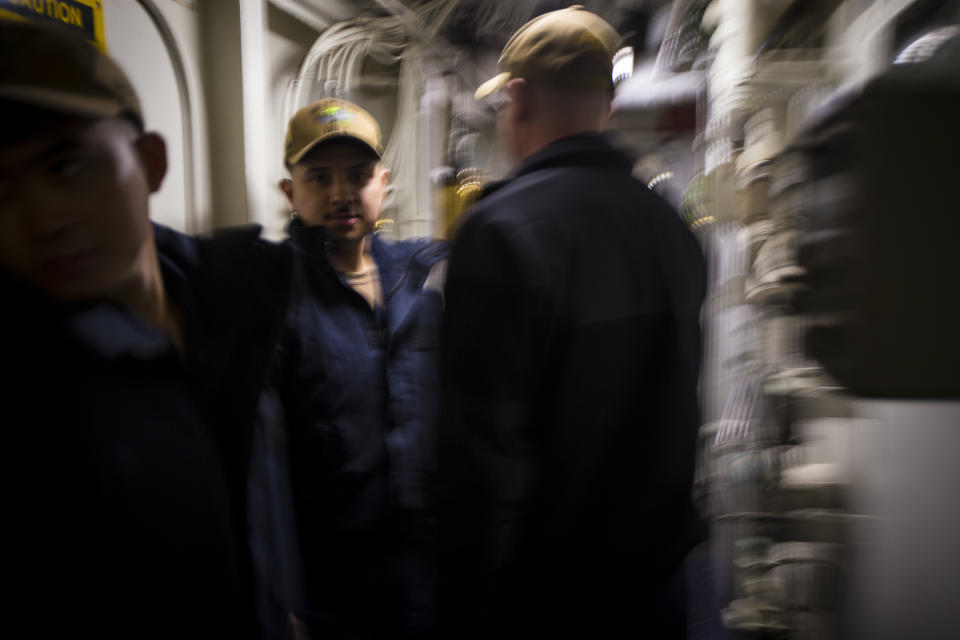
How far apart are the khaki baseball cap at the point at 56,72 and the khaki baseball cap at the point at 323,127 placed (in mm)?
563

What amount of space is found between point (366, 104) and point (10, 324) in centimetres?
157

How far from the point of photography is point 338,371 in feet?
3.04

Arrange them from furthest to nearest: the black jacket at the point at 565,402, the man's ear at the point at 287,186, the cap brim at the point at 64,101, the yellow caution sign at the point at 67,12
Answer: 1. the man's ear at the point at 287,186
2. the black jacket at the point at 565,402
3. the yellow caution sign at the point at 67,12
4. the cap brim at the point at 64,101

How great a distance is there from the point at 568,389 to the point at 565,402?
0.07 ft

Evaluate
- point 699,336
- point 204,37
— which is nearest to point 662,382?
point 699,336

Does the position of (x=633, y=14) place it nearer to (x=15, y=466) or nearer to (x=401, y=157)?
(x=401, y=157)

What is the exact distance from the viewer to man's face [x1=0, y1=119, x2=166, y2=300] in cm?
43

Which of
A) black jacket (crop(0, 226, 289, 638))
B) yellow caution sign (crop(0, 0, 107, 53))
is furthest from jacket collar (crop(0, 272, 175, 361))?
yellow caution sign (crop(0, 0, 107, 53))

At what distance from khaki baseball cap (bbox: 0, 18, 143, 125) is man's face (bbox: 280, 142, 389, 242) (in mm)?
564

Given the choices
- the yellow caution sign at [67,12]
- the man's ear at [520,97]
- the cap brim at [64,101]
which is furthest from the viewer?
the man's ear at [520,97]

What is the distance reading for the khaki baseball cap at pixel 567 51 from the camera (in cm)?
81

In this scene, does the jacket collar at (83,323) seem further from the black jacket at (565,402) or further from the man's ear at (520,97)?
the man's ear at (520,97)

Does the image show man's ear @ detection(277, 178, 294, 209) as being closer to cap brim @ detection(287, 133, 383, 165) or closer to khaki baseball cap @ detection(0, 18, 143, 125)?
cap brim @ detection(287, 133, 383, 165)

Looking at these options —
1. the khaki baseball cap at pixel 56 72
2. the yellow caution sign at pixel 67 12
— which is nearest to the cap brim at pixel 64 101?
the khaki baseball cap at pixel 56 72
